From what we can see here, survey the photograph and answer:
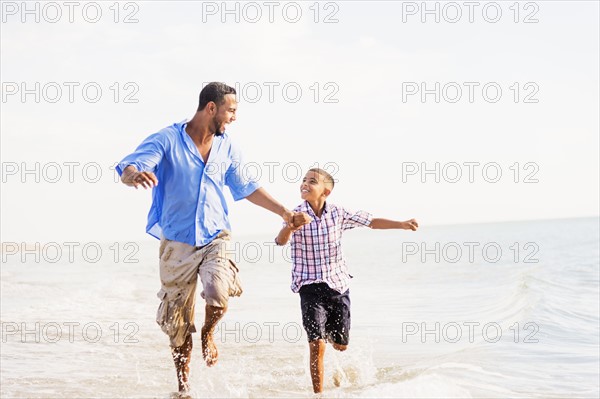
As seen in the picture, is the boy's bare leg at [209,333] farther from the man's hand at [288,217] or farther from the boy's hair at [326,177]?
the boy's hair at [326,177]

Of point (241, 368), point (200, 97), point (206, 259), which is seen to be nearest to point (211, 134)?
point (200, 97)

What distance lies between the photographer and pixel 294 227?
5.46 m

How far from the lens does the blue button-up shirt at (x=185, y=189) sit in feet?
17.4

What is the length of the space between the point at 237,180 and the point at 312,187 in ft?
2.44

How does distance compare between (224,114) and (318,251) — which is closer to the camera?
(224,114)

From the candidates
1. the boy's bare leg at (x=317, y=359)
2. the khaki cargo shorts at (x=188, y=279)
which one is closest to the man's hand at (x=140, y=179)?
the khaki cargo shorts at (x=188, y=279)

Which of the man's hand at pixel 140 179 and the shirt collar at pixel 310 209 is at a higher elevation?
the man's hand at pixel 140 179

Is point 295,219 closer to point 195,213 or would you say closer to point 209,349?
point 195,213

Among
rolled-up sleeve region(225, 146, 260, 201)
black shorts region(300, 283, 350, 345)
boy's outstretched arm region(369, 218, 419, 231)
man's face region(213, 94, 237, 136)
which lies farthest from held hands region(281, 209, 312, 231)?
boy's outstretched arm region(369, 218, 419, 231)

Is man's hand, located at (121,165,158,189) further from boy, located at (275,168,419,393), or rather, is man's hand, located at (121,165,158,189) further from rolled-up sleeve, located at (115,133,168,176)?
boy, located at (275,168,419,393)

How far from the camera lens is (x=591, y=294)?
55.9 feet

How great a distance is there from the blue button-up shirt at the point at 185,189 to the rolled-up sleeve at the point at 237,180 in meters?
0.14

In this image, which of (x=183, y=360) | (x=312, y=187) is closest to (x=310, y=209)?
(x=312, y=187)

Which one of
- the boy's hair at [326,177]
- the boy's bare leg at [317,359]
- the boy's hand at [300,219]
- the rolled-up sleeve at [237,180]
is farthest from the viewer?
the boy's hair at [326,177]
